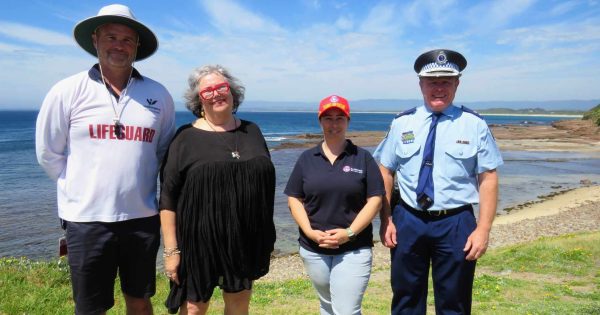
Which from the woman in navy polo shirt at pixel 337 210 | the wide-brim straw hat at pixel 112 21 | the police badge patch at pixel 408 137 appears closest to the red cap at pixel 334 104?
the woman in navy polo shirt at pixel 337 210

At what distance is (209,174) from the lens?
10.7ft

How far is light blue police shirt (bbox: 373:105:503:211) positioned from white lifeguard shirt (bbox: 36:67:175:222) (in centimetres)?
223

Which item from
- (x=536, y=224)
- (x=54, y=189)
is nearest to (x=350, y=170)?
(x=536, y=224)

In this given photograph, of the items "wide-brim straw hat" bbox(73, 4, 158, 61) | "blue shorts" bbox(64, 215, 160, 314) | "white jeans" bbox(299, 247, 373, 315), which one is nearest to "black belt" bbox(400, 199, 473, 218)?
"white jeans" bbox(299, 247, 373, 315)

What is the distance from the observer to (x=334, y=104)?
3678 millimetres

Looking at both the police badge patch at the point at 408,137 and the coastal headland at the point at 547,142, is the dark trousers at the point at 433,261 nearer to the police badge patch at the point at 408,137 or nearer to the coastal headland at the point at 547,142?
the police badge patch at the point at 408,137

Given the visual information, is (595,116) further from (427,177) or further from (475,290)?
(427,177)

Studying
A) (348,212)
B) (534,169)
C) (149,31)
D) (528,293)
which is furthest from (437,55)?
(534,169)

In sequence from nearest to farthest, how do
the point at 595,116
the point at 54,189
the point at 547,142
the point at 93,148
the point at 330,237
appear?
the point at 93,148, the point at 330,237, the point at 54,189, the point at 547,142, the point at 595,116

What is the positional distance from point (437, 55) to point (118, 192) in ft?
9.39

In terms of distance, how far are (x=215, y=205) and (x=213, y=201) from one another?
4cm

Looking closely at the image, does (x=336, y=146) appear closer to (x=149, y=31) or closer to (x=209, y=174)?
(x=209, y=174)

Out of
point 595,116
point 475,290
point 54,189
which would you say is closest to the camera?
point 475,290

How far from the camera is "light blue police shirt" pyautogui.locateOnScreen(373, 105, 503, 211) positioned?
12.0ft
